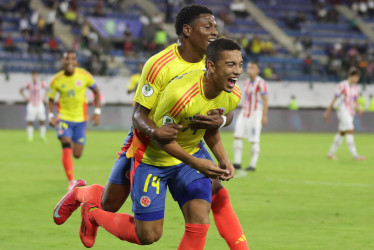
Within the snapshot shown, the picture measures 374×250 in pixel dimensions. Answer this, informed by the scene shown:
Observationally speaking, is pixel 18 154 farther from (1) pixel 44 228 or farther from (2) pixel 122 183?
(2) pixel 122 183

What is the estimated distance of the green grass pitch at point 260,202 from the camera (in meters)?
7.31

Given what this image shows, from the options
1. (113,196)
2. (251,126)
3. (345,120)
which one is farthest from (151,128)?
(345,120)

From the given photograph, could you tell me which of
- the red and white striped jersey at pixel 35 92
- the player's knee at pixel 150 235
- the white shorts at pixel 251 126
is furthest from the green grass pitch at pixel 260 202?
the red and white striped jersey at pixel 35 92

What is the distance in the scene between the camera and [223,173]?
17.5 ft

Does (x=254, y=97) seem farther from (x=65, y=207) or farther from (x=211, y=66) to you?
(x=211, y=66)

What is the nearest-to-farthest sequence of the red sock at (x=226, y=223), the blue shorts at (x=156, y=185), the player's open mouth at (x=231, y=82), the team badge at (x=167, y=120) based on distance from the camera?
the player's open mouth at (x=231, y=82) < the team badge at (x=167, y=120) < the blue shorts at (x=156, y=185) < the red sock at (x=226, y=223)

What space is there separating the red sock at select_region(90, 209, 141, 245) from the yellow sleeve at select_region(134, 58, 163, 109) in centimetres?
103

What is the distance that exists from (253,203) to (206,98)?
4822mm

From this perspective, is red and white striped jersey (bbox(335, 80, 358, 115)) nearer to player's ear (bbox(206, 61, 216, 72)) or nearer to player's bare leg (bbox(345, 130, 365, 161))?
player's bare leg (bbox(345, 130, 365, 161))

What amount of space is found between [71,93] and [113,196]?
5.95m

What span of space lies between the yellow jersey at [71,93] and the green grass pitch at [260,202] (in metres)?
1.17

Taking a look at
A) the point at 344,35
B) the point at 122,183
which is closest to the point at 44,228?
the point at 122,183

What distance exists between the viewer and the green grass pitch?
7312 mm

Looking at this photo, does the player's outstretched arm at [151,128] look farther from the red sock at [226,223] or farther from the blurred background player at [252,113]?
the blurred background player at [252,113]
